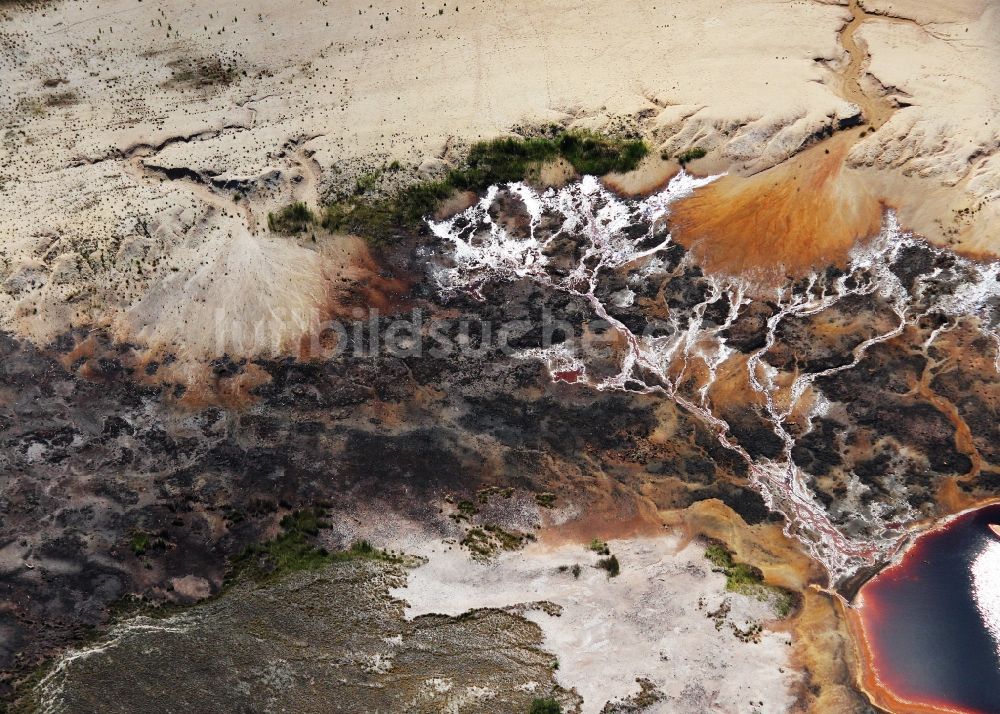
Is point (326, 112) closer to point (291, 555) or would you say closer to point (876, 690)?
point (291, 555)

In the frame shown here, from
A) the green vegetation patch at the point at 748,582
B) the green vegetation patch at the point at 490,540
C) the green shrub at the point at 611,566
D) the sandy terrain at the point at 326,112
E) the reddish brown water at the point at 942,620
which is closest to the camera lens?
the reddish brown water at the point at 942,620

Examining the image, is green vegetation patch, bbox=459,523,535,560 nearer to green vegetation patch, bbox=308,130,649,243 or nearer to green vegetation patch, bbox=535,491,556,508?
green vegetation patch, bbox=535,491,556,508

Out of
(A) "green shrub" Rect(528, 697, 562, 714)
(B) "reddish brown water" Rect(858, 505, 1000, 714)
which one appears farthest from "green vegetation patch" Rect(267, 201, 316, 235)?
(B) "reddish brown water" Rect(858, 505, 1000, 714)

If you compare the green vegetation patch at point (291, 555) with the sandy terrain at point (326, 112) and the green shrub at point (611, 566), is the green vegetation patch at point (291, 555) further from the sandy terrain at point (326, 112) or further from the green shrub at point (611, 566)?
the sandy terrain at point (326, 112)

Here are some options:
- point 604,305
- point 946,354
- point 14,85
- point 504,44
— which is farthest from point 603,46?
point 14,85

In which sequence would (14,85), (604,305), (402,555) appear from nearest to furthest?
(402,555) < (604,305) < (14,85)

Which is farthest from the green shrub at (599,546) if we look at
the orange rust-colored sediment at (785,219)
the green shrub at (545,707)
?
the orange rust-colored sediment at (785,219)

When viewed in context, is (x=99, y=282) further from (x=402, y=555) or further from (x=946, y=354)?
(x=946, y=354)
